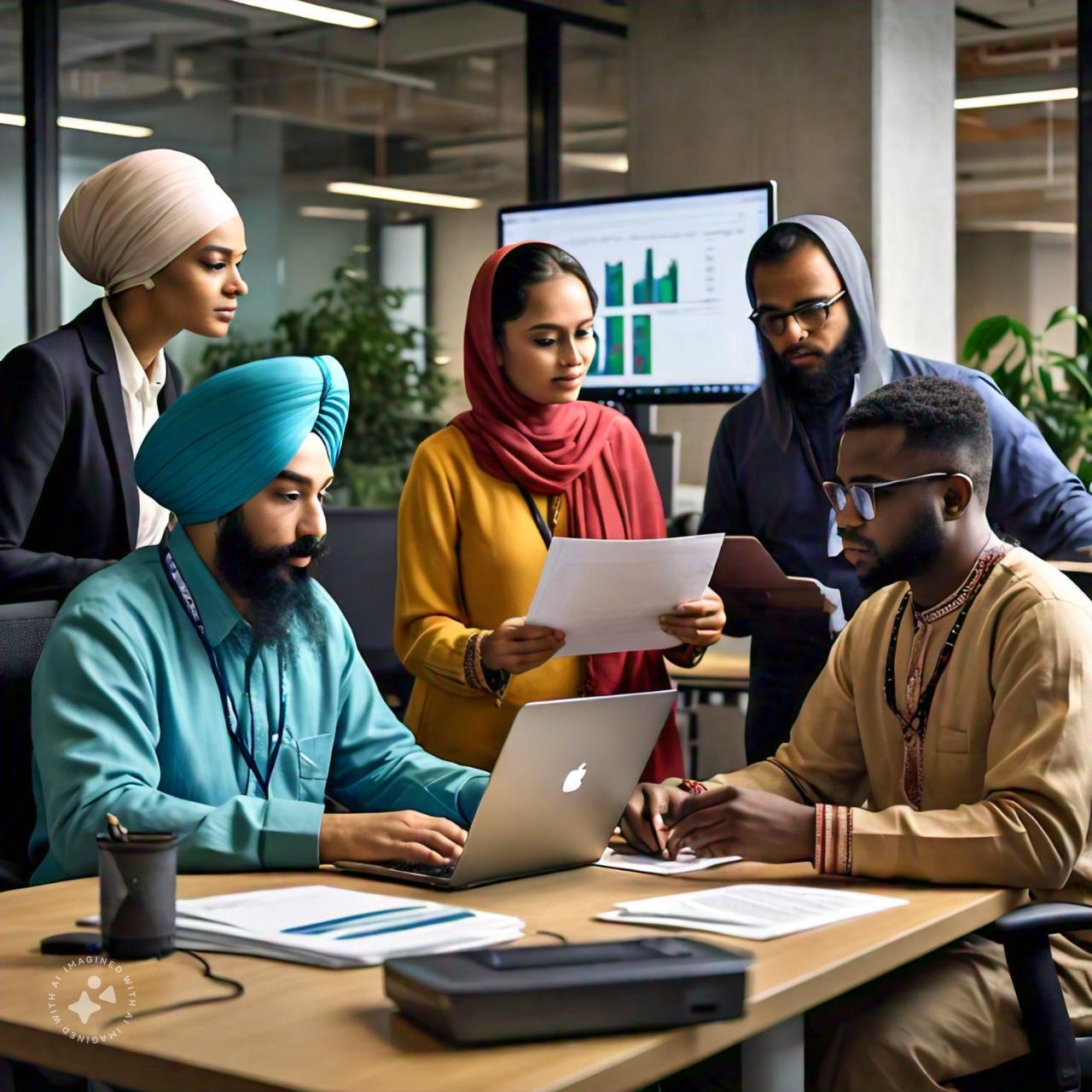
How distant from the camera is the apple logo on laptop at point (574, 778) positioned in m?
1.86

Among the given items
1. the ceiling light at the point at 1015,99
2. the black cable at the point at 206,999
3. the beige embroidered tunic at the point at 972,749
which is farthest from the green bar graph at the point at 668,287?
the ceiling light at the point at 1015,99

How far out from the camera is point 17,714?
2.11 meters

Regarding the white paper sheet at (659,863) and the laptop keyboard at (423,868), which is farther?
the white paper sheet at (659,863)

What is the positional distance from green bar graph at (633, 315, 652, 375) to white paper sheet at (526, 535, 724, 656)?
6.00 feet

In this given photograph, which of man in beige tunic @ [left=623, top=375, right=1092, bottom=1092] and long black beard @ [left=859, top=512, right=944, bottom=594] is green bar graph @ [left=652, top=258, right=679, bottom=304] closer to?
man in beige tunic @ [left=623, top=375, right=1092, bottom=1092]

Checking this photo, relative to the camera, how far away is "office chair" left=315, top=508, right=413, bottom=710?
410cm

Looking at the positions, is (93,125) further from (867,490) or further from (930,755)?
(930,755)

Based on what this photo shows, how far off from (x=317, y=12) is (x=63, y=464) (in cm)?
406

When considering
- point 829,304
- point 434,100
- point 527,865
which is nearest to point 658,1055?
point 527,865

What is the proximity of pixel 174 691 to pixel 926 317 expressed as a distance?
147 inches

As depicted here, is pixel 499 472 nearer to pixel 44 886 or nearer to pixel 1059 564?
pixel 1059 564

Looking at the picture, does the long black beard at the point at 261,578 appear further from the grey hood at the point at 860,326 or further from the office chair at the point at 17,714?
the grey hood at the point at 860,326

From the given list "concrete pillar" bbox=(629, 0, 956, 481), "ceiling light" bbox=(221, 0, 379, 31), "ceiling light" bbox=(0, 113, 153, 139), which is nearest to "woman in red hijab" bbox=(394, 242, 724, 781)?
"concrete pillar" bbox=(629, 0, 956, 481)

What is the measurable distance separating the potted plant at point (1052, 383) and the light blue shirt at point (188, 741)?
11.6 feet
